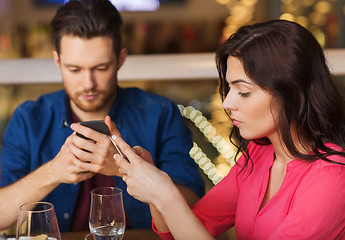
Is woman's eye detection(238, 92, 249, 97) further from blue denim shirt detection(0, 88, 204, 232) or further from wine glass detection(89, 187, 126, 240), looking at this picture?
blue denim shirt detection(0, 88, 204, 232)

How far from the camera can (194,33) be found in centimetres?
525

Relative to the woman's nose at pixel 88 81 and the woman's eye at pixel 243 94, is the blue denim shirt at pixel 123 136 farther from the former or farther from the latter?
the woman's eye at pixel 243 94

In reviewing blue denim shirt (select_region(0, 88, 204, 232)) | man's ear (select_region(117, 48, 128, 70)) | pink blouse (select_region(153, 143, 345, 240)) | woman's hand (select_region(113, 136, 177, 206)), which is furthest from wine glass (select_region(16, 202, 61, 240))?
man's ear (select_region(117, 48, 128, 70))

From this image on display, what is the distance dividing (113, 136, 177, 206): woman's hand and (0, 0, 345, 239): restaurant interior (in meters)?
2.18

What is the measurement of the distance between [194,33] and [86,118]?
11.6 feet

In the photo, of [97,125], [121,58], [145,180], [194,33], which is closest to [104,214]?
[145,180]

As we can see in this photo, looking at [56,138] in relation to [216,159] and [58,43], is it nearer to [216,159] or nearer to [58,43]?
[58,43]

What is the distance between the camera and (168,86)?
15.9ft

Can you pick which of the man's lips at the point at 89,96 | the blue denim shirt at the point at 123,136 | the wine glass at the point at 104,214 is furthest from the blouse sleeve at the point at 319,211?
the man's lips at the point at 89,96

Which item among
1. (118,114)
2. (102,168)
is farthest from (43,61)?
(102,168)

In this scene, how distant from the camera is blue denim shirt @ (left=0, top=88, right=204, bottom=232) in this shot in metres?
1.78

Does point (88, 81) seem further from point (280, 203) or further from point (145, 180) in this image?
point (280, 203)

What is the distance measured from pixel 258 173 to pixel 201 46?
12.9 feet

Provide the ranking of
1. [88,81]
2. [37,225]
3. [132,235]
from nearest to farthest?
[37,225] < [132,235] < [88,81]
